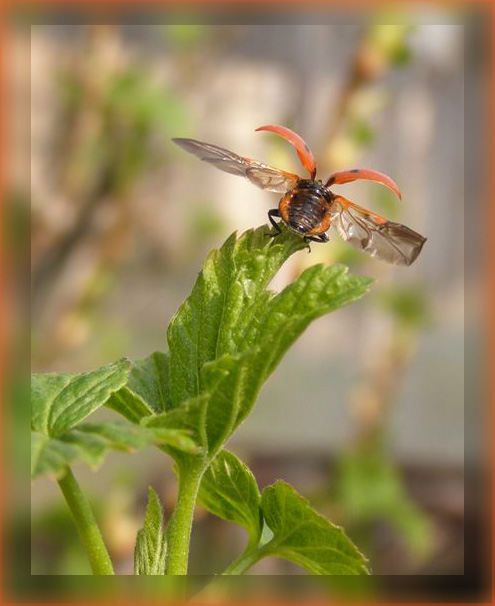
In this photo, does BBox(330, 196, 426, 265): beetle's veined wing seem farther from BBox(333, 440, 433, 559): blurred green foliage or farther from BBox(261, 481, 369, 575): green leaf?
BBox(333, 440, 433, 559): blurred green foliage

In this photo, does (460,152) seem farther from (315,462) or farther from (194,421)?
(194,421)

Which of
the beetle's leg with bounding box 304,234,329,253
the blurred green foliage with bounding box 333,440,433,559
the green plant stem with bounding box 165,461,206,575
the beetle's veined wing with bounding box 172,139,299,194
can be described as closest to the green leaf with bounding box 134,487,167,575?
the green plant stem with bounding box 165,461,206,575

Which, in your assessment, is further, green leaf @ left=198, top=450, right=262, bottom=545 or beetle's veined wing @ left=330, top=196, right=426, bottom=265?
beetle's veined wing @ left=330, top=196, right=426, bottom=265

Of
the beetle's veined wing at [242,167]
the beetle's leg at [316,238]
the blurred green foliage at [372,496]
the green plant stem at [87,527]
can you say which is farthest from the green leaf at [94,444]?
the blurred green foliage at [372,496]

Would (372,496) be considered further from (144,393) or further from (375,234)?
(144,393)

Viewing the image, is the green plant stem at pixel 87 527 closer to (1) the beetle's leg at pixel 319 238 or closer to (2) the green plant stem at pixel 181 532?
(2) the green plant stem at pixel 181 532

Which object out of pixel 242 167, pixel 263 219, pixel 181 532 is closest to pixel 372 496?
pixel 242 167

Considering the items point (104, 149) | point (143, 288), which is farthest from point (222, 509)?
point (143, 288)
